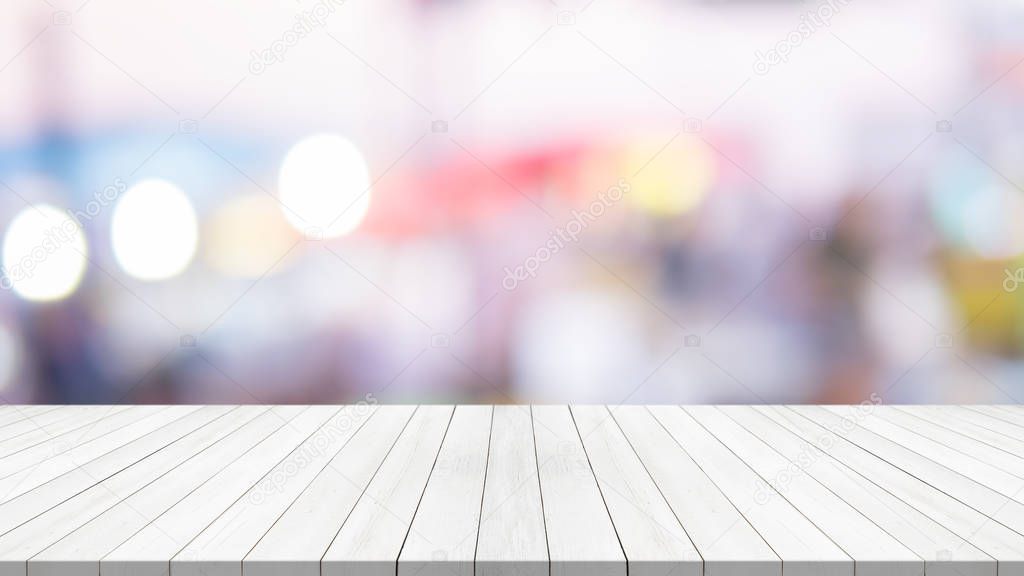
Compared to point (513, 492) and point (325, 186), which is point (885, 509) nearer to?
point (513, 492)

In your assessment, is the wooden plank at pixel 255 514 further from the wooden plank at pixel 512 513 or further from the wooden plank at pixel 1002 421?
the wooden plank at pixel 1002 421

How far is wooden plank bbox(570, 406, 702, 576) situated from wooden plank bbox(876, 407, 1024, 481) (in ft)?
2.73

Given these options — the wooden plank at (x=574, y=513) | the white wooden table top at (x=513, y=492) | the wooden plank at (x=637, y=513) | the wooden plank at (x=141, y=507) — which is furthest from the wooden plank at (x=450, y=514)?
the wooden plank at (x=141, y=507)

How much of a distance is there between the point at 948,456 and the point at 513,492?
111 centimetres

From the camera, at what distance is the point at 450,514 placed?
4.52 ft

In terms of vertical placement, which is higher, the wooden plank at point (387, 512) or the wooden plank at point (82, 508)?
the wooden plank at point (387, 512)

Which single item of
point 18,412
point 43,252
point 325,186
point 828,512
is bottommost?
point 18,412

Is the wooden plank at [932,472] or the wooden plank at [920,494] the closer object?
the wooden plank at [920,494]

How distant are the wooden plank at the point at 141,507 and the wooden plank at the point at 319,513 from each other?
242 millimetres

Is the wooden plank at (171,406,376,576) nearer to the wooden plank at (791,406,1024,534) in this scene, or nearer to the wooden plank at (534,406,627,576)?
the wooden plank at (534,406,627,576)

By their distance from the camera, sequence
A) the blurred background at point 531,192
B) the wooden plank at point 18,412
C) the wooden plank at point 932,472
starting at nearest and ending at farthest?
the wooden plank at point 932,472, the wooden plank at point 18,412, the blurred background at point 531,192

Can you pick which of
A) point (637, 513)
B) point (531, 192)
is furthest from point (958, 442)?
point (531, 192)

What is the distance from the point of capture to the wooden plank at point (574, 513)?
3.84 ft

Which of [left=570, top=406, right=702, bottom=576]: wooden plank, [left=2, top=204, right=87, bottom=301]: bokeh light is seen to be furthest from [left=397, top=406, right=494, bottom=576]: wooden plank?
[left=2, top=204, right=87, bottom=301]: bokeh light
